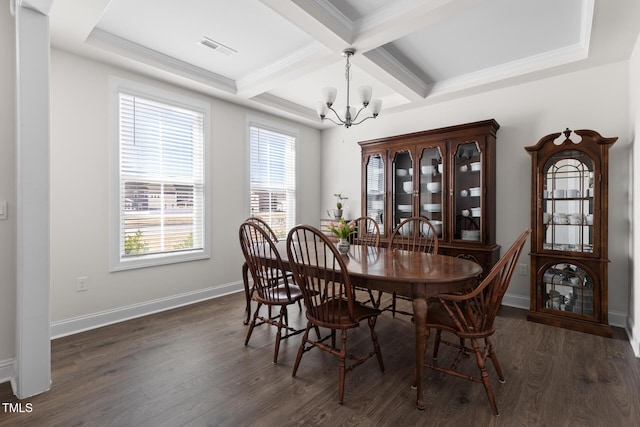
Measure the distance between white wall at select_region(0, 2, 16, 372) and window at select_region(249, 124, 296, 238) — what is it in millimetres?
2581

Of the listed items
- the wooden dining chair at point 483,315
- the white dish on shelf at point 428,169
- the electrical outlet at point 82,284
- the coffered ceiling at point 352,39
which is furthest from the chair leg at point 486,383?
the electrical outlet at point 82,284

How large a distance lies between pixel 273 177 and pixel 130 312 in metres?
2.53

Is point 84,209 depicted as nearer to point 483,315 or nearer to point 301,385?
point 301,385

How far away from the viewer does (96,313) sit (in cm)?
304

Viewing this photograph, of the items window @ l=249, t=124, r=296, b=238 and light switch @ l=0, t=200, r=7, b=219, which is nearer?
light switch @ l=0, t=200, r=7, b=219

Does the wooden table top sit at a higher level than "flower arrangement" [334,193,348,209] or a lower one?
lower

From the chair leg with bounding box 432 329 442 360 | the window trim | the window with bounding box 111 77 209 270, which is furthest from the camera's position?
the window trim

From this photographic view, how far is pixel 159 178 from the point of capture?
11.5 feet

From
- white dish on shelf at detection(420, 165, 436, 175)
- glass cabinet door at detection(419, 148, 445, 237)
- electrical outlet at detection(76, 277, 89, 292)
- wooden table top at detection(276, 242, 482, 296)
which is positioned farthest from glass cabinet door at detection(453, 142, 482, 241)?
electrical outlet at detection(76, 277, 89, 292)

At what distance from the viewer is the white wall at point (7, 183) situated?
211 centimetres

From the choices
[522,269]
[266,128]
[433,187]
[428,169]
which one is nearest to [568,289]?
[522,269]

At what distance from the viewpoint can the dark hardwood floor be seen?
175cm

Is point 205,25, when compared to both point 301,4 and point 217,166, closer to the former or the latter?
point 301,4

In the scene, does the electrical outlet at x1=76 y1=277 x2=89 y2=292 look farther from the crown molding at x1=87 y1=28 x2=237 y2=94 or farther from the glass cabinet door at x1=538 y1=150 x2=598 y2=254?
the glass cabinet door at x1=538 y1=150 x2=598 y2=254
